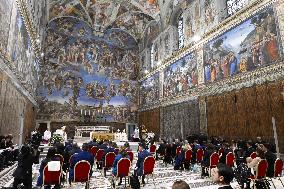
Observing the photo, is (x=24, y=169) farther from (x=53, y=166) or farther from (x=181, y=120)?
(x=181, y=120)

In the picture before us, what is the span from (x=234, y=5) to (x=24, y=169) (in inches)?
597

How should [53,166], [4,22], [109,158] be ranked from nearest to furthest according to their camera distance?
[53,166] < [109,158] < [4,22]

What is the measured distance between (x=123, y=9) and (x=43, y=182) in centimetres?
2402

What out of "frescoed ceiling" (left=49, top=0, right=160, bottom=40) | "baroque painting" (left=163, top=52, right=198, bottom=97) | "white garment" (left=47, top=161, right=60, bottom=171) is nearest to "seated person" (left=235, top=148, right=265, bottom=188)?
"white garment" (left=47, top=161, right=60, bottom=171)

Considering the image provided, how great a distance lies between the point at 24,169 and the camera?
518cm

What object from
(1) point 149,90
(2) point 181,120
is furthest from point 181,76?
(1) point 149,90

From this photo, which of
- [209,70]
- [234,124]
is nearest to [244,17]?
[209,70]

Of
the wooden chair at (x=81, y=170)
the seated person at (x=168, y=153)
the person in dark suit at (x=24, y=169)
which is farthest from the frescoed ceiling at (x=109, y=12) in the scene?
the person in dark suit at (x=24, y=169)

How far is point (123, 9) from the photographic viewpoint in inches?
1024

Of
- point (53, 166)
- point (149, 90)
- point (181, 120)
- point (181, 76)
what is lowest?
point (53, 166)

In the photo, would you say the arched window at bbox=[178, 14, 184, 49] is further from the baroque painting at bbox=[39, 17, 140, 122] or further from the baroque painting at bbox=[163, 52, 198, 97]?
the baroque painting at bbox=[39, 17, 140, 122]

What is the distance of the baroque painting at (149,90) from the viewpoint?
80.9 ft

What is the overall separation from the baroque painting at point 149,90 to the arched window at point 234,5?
10.7m

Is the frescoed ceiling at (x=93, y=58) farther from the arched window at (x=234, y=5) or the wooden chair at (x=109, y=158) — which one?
the wooden chair at (x=109, y=158)
